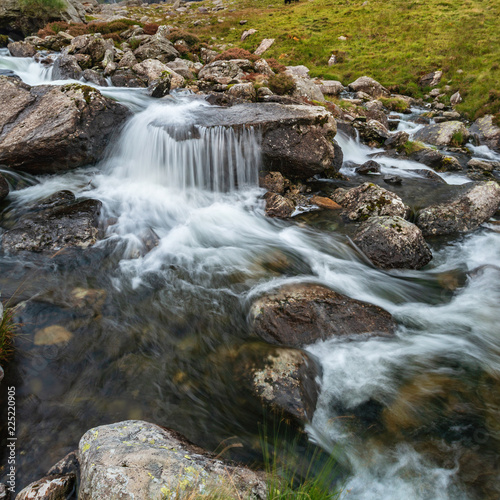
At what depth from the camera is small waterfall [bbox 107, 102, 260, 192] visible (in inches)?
365

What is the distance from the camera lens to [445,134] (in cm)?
1490

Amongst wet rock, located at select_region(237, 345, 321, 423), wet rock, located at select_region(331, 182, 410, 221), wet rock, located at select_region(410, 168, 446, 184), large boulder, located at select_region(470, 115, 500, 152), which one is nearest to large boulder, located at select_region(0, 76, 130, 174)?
wet rock, located at select_region(331, 182, 410, 221)

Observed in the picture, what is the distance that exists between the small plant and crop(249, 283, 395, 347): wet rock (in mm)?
12455

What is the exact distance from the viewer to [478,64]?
21.3 metres

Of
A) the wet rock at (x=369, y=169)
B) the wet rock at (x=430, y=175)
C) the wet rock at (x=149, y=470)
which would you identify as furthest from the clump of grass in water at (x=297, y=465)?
the wet rock at (x=430, y=175)

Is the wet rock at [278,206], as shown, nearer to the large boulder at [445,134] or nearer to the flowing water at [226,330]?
the flowing water at [226,330]

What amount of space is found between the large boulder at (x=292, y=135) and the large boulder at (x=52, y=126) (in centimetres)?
304

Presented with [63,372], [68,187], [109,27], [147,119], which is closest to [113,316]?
[63,372]

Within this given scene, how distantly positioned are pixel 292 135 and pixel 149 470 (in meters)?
8.79

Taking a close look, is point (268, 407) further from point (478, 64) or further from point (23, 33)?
point (23, 33)

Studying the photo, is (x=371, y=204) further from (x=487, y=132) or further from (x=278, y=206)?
(x=487, y=132)

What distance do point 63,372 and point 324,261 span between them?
17.5ft

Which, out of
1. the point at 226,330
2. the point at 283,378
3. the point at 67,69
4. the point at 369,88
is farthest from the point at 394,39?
the point at 283,378

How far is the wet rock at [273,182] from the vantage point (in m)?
9.44
